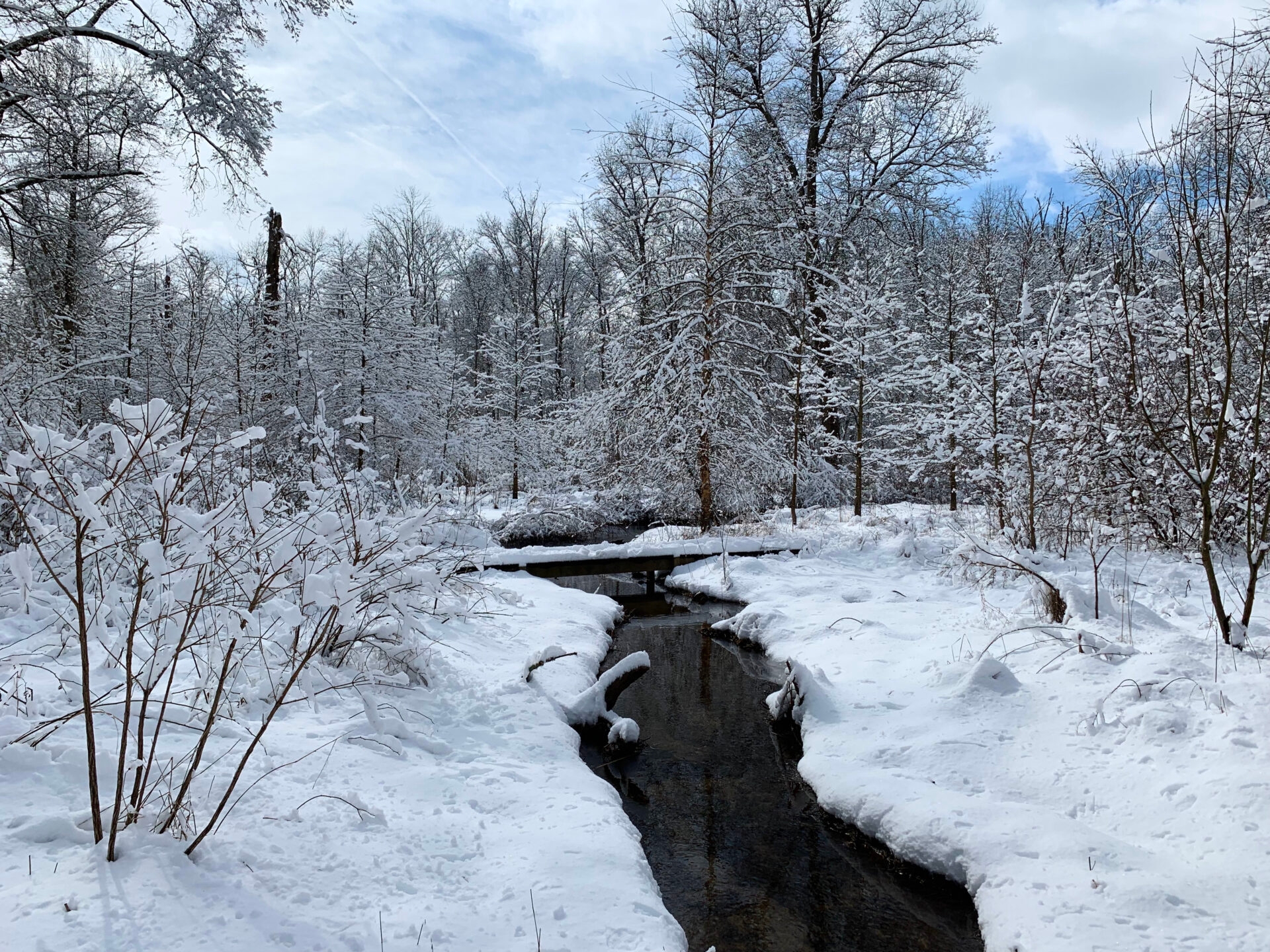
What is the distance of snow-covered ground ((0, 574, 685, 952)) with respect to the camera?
211 centimetres

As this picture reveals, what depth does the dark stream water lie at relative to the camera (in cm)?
331

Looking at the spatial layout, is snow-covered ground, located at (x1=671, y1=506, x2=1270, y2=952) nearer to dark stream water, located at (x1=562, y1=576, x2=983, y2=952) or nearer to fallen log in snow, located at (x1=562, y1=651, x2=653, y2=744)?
dark stream water, located at (x1=562, y1=576, x2=983, y2=952)

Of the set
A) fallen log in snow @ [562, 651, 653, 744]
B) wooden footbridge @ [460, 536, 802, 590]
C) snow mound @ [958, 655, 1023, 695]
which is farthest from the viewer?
wooden footbridge @ [460, 536, 802, 590]

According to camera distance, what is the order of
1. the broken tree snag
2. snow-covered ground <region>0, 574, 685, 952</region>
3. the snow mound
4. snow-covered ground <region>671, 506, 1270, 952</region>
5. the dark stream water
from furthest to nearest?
the broken tree snag
the snow mound
the dark stream water
snow-covered ground <region>671, 506, 1270, 952</region>
snow-covered ground <region>0, 574, 685, 952</region>

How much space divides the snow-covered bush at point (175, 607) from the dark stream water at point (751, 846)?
6.37ft

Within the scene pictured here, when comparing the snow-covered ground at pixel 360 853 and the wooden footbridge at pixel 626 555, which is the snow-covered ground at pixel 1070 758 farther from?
the wooden footbridge at pixel 626 555

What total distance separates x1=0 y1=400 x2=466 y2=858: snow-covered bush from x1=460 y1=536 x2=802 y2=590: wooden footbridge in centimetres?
429

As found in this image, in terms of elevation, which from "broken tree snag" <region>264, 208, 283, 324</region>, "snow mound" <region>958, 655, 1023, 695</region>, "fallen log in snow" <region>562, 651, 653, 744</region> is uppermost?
"broken tree snag" <region>264, 208, 283, 324</region>

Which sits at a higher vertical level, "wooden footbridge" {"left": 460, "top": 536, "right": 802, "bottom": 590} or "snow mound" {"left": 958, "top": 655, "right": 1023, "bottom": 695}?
"wooden footbridge" {"left": 460, "top": 536, "right": 802, "bottom": 590}

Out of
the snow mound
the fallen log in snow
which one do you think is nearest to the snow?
the fallen log in snow

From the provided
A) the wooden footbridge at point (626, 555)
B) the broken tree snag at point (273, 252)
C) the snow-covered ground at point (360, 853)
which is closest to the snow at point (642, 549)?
the wooden footbridge at point (626, 555)

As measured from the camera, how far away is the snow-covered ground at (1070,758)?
2.91m

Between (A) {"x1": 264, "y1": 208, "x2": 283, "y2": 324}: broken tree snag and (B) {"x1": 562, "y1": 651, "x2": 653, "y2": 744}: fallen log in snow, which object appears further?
(A) {"x1": 264, "y1": 208, "x2": 283, "y2": 324}: broken tree snag

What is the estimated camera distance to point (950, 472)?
46.9 ft
